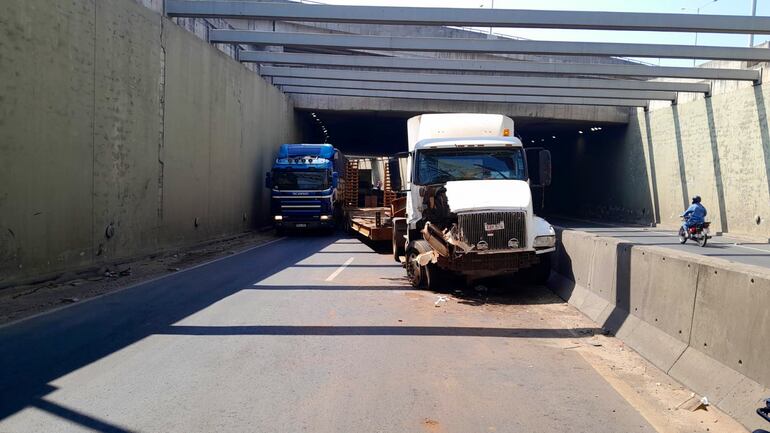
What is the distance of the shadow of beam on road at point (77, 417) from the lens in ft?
15.0

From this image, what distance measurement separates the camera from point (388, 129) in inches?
1710

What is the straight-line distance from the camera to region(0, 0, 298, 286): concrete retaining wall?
11.1 m

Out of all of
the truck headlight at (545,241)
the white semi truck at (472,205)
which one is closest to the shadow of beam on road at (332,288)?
the white semi truck at (472,205)

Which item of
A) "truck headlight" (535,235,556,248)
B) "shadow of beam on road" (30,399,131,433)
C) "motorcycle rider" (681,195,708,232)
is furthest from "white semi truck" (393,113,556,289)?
"motorcycle rider" (681,195,708,232)

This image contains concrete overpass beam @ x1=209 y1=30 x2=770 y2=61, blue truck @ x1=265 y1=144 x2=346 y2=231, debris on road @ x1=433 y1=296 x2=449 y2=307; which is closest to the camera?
debris on road @ x1=433 y1=296 x2=449 y2=307

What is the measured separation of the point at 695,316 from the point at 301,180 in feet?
68.8

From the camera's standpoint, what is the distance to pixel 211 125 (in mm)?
21609

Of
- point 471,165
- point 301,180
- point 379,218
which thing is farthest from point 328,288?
point 301,180

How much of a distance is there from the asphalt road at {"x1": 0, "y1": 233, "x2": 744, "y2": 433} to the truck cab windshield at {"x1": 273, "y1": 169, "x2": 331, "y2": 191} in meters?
14.8

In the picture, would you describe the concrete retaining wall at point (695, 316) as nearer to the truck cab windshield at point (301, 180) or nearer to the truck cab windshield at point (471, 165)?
the truck cab windshield at point (471, 165)

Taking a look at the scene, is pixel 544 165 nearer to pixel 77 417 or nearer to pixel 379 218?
pixel 379 218

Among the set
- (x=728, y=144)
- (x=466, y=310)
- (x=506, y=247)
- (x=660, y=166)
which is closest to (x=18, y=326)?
(x=466, y=310)

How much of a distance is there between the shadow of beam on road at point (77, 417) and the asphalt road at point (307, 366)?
0.04ft

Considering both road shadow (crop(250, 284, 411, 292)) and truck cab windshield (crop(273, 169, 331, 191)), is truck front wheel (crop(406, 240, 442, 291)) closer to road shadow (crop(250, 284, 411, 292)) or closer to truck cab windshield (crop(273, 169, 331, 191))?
road shadow (crop(250, 284, 411, 292))
